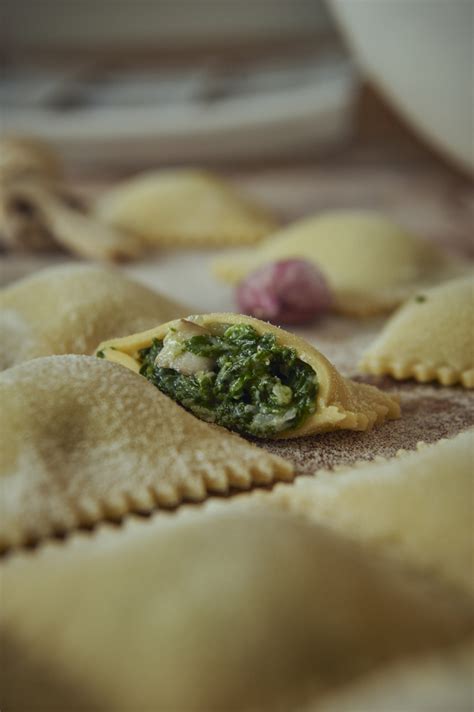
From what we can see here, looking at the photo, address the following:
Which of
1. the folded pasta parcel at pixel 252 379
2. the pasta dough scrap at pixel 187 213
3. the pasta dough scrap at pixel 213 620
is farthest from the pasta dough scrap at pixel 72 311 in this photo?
the pasta dough scrap at pixel 187 213

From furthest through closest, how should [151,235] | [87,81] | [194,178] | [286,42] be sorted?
1. [286,42]
2. [87,81]
3. [194,178]
4. [151,235]

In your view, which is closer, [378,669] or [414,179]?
[378,669]

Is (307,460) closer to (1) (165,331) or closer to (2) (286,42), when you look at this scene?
(1) (165,331)

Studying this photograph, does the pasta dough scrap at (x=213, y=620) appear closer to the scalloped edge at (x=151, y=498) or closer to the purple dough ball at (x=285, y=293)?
the scalloped edge at (x=151, y=498)

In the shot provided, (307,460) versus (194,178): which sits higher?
(194,178)

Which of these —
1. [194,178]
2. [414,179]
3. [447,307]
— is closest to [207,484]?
[447,307]

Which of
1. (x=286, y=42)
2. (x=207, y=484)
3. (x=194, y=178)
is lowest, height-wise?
(x=207, y=484)

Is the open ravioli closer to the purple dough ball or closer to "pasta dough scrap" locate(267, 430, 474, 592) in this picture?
the purple dough ball

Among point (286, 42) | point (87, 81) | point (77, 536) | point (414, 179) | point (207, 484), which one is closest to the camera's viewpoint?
point (77, 536)
